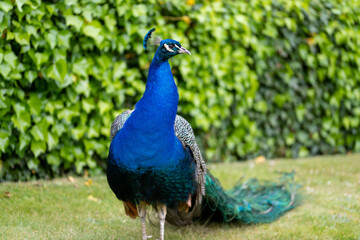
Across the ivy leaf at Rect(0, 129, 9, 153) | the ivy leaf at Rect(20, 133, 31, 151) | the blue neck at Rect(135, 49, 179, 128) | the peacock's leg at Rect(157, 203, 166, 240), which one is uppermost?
the blue neck at Rect(135, 49, 179, 128)

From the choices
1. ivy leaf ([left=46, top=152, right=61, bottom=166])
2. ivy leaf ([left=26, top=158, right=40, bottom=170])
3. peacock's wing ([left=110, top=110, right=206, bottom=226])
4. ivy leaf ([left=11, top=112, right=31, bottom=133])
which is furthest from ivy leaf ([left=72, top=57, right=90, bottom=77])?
peacock's wing ([left=110, top=110, right=206, bottom=226])

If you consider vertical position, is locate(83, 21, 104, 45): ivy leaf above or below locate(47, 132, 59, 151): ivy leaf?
above

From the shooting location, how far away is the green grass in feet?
12.0

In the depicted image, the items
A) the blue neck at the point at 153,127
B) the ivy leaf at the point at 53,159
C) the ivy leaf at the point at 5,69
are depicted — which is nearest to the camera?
the blue neck at the point at 153,127

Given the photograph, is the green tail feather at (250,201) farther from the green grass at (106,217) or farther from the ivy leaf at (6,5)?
Answer: the ivy leaf at (6,5)

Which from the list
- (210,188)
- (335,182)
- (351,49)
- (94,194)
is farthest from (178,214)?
(351,49)

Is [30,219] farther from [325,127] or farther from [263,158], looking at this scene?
[325,127]

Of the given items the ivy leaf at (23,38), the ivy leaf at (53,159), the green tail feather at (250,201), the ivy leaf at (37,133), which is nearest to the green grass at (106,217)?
the green tail feather at (250,201)

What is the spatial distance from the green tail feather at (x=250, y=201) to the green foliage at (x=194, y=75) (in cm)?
144

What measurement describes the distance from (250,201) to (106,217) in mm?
1401

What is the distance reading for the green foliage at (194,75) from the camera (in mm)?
4527

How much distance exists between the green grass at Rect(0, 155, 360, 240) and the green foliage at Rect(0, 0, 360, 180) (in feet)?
1.73

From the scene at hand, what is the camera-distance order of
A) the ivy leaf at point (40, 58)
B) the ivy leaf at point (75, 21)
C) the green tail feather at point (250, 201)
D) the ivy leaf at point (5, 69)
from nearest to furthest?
the green tail feather at point (250, 201), the ivy leaf at point (5, 69), the ivy leaf at point (40, 58), the ivy leaf at point (75, 21)

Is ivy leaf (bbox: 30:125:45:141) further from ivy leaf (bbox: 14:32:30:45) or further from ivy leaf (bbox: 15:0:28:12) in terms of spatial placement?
ivy leaf (bbox: 15:0:28:12)
